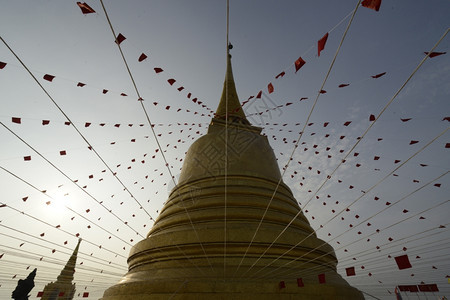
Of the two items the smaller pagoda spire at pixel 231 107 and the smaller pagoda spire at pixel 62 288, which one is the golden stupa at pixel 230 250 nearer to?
the smaller pagoda spire at pixel 231 107

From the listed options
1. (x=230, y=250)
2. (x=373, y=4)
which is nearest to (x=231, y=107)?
(x=230, y=250)

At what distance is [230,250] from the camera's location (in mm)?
6598

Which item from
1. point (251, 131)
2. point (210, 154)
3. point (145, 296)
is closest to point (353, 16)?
point (145, 296)

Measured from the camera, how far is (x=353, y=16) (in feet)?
7.78

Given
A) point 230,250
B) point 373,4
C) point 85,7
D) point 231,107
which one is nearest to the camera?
point 373,4

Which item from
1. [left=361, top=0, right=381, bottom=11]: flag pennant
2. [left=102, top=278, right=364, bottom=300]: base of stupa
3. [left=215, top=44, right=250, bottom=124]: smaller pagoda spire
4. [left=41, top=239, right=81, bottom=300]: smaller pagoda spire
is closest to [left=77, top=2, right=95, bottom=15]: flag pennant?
[left=361, top=0, right=381, bottom=11]: flag pennant

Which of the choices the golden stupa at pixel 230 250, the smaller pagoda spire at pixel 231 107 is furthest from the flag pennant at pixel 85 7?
the smaller pagoda spire at pixel 231 107

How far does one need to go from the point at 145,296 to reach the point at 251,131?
936 centimetres

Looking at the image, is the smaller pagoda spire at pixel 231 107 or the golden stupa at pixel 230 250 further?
the smaller pagoda spire at pixel 231 107

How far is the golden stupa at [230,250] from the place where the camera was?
18.2 ft

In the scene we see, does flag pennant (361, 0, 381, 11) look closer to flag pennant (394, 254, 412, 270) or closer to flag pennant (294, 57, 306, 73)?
flag pennant (294, 57, 306, 73)

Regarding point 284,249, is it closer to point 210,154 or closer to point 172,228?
point 172,228

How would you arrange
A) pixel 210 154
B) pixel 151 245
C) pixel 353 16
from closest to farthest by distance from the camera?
1. pixel 353 16
2. pixel 151 245
3. pixel 210 154

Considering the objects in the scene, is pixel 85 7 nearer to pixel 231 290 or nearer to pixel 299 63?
pixel 299 63
